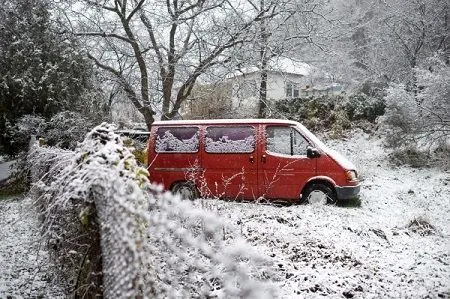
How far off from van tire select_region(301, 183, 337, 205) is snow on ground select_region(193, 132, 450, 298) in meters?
0.49

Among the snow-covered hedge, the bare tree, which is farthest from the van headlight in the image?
the bare tree

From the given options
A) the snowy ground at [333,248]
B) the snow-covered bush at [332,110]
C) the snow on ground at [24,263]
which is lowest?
the snow on ground at [24,263]

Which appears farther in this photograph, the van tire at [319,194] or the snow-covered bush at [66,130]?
the snow-covered bush at [66,130]

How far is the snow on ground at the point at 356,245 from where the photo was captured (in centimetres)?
441

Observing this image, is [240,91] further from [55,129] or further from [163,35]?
[55,129]

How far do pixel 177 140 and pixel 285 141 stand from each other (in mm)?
2466

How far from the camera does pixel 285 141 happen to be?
812cm

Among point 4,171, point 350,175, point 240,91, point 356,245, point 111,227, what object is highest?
point 240,91

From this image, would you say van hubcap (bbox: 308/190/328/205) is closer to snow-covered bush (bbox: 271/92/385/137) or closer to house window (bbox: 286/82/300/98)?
house window (bbox: 286/82/300/98)

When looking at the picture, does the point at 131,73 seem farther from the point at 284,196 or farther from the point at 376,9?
the point at 376,9

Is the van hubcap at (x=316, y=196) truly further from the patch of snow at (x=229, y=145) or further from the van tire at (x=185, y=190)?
the van tire at (x=185, y=190)

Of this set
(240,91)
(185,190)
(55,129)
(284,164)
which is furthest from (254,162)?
(240,91)

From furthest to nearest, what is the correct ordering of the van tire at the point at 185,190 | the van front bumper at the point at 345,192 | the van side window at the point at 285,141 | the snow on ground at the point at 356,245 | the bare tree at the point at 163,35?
the bare tree at the point at 163,35
the van tire at the point at 185,190
the van side window at the point at 285,141
the van front bumper at the point at 345,192
the snow on ground at the point at 356,245

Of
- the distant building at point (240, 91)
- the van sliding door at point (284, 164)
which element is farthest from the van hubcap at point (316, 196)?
the distant building at point (240, 91)
